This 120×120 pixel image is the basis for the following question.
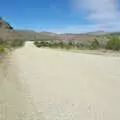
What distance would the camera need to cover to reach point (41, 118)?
8297mm

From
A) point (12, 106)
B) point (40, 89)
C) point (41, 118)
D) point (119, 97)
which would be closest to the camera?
point (41, 118)

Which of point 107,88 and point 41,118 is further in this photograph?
point 107,88

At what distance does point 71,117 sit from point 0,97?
4.37 metres

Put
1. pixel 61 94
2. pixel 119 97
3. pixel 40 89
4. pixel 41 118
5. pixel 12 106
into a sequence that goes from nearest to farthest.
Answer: pixel 41 118 → pixel 12 106 → pixel 119 97 → pixel 61 94 → pixel 40 89

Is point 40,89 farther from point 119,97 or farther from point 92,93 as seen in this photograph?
point 119,97

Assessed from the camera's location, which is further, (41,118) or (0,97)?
(0,97)

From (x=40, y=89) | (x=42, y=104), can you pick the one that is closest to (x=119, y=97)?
(x=42, y=104)

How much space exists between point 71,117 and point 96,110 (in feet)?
3.65

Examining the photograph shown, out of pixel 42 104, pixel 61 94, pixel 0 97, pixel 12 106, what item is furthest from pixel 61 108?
pixel 0 97

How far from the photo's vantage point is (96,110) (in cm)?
911

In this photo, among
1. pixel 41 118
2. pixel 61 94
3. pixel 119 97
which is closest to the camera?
pixel 41 118

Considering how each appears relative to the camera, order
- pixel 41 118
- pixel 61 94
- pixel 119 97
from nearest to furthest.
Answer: pixel 41 118 < pixel 119 97 < pixel 61 94

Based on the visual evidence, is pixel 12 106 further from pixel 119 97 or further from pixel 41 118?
pixel 119 97

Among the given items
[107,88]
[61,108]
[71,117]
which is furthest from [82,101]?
[107,88]
